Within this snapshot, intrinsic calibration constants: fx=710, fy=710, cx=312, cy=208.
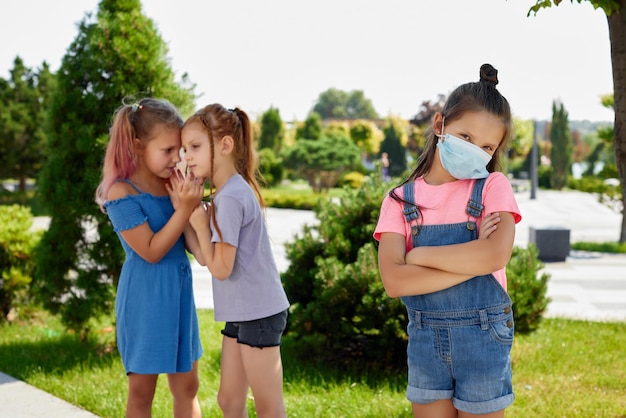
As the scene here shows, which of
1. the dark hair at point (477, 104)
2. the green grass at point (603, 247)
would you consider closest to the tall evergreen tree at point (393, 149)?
the green grass at point (603, 247)

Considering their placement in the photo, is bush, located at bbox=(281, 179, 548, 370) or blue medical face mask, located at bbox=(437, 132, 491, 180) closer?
blue medical face mask, located at bbox=(437, 132, 491, 180)

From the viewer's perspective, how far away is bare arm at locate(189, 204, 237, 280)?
248 centimetres

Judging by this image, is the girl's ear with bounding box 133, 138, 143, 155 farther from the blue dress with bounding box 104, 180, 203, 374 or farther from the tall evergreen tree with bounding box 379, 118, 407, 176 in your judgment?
the tall evergreen tree with bounding box 379, 118, 407, 176

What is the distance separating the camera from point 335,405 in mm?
3885

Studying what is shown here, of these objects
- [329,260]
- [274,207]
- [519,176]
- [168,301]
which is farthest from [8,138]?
[519,176]

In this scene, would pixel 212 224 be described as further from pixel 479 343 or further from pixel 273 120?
pixel 273 120

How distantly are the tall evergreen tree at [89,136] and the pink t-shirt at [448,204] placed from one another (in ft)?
10.1

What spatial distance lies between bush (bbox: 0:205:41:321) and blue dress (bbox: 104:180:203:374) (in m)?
3.79

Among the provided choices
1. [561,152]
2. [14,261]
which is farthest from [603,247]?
[561,152]

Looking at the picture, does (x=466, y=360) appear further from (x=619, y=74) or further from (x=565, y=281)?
(x=565, y=281)

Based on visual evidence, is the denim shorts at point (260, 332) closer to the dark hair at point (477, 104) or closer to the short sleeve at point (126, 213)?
the short sleeve at point (126, 213)

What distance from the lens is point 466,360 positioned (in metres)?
2.06

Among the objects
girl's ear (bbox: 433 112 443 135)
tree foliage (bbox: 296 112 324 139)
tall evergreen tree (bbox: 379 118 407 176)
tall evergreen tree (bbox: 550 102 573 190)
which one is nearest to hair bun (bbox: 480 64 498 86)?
girl's ear (bbox: 433 112 443 135)

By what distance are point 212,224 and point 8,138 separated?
68.5ft
